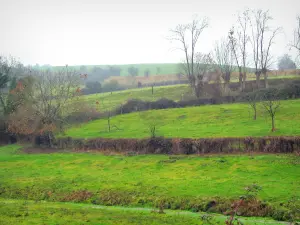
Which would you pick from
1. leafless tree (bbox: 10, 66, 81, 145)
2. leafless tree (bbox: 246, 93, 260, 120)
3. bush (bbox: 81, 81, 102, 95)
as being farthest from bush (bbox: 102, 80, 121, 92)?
leafless tree (bbox: 246, 93, 260, 120)

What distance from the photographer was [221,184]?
97.4ft

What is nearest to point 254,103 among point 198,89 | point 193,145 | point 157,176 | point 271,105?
point 271,105

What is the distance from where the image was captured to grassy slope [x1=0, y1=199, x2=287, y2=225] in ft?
74.2

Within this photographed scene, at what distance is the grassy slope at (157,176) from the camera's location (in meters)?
28.7

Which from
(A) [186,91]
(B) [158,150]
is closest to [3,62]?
(A) [186,91]

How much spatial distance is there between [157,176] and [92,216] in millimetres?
11057

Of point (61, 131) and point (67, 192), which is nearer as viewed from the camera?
point (67, 192)

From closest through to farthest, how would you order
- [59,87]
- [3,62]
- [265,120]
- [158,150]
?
[158,150], [265,120], [59,87], [3,62]

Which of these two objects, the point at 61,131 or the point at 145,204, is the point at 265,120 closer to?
the point at 145,204

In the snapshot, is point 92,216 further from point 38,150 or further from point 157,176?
point 38,150

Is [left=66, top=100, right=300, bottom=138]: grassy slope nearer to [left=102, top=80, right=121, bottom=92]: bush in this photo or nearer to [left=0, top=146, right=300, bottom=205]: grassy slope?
[left=0, top=146, right=300, bottom=205]: grassy slope

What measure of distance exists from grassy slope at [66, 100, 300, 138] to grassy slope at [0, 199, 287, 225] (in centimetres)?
1793

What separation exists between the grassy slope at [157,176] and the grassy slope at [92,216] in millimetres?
3261

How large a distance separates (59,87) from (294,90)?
37.2m
